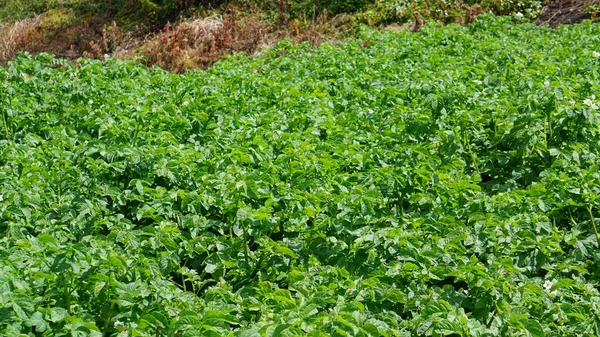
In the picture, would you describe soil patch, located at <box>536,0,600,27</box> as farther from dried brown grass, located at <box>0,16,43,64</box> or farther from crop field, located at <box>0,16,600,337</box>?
dried brown grass, located at <box>0,16,43,64</box>

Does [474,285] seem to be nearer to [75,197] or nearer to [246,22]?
[75,197]

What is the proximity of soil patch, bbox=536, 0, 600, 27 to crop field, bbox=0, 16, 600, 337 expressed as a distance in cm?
460

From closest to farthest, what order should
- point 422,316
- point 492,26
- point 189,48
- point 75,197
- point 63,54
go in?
point 422,316 → point 75,197 → point 492,26 → point 189,48 → point 63,54

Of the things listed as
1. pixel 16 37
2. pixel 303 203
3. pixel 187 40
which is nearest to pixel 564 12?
pixel 187 40

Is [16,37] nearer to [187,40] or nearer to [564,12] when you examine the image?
[187,40]

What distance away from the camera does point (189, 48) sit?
1253 centimetres

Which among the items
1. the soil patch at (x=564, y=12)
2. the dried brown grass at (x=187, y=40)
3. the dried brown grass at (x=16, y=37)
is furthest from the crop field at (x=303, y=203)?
the dried brown grass at (x=16, y=37)

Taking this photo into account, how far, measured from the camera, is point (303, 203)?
16.3ft

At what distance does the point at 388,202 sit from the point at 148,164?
1739 millimetres

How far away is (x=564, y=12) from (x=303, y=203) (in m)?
9.50

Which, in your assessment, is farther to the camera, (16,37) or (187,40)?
(16,37)

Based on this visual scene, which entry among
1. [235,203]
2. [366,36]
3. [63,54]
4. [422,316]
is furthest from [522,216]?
[63,54]

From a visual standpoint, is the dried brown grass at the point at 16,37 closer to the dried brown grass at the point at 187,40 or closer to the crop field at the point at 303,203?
the dried brown grass at the point at 187,40

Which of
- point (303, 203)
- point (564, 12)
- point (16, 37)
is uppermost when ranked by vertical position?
point (303, 203)
